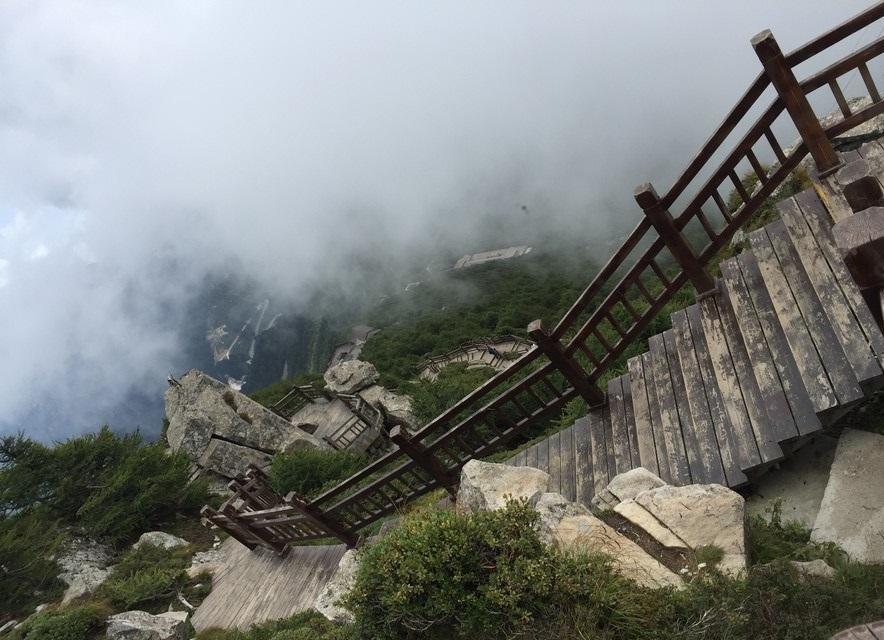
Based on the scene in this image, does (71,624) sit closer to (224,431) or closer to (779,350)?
(779,350)

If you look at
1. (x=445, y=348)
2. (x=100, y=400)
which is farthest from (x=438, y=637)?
(x=100, y=400)

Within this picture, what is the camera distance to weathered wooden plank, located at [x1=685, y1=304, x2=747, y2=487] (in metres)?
4.60

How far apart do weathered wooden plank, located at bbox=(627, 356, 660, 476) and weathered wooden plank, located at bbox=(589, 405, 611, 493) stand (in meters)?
0.45

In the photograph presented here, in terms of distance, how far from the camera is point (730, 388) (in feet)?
16.9

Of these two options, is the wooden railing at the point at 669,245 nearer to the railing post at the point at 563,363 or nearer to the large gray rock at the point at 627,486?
the railing post at the point at 563,363

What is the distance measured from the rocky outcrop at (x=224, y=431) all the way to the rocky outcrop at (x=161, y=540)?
251 inches

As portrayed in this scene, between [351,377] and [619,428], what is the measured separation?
23.5 meters

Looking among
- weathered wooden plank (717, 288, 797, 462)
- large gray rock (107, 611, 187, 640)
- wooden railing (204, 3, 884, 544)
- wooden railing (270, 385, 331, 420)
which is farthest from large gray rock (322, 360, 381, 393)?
weathered wooden plank (717, 288, 797, 462)

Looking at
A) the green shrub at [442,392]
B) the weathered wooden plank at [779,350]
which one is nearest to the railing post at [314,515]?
the weathered wooden plank at [779,350]

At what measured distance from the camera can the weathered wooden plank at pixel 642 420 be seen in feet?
18.0

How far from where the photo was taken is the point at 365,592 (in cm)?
365

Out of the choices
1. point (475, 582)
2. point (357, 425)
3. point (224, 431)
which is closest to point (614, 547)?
point (475, 582)

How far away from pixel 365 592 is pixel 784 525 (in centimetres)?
309

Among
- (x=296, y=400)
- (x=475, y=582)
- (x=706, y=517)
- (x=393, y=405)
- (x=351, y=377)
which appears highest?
(x=475, y=582)
